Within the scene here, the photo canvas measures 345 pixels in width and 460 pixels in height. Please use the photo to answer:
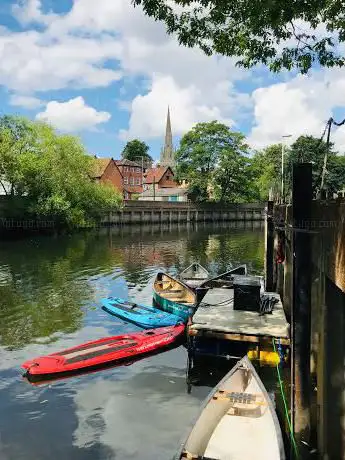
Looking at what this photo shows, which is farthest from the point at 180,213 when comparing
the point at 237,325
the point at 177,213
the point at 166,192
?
the point at 237,325

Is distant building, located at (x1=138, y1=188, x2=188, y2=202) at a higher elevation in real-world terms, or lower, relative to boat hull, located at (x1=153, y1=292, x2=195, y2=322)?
higher

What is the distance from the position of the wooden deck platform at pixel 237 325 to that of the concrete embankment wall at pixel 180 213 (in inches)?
2221

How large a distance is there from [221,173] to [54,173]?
34776 mm

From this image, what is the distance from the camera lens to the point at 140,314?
1766cm

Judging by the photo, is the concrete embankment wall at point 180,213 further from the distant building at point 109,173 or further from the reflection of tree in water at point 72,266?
the distant building at point 109,173

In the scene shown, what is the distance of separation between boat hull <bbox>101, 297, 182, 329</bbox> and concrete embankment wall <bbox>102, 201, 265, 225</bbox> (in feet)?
166

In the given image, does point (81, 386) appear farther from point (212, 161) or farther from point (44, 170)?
point (212, 161)

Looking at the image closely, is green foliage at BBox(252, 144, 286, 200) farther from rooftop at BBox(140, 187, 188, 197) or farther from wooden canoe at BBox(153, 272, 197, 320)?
wooden canoe at BBox(153, 272, 197, 320)

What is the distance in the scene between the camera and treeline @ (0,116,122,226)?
158 ft

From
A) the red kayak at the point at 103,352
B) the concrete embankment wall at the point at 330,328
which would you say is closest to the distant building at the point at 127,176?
the red kayak at the point at 103,352

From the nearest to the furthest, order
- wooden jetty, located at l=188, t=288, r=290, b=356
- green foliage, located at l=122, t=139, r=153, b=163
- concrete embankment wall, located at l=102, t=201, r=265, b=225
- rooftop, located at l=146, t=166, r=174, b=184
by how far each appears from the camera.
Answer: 1. wooden jetty, located at l=188, t=288, r=290, b=356
2. concrete embankment wall, located at l=102, t=201, r=265, b=225
3. rooftop, located at l=146, t=166, r=174, b=184
4. green foliage, located at l=122, t=139, r=153, b=163

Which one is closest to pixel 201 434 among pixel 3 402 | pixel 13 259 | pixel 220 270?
pixel 3 402

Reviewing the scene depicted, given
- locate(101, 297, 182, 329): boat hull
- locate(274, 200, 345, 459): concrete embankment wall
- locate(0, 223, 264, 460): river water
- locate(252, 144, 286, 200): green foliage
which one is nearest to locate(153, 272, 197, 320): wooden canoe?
locate(101, 297, 182, 329): boat hull

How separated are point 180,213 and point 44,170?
115 feet
